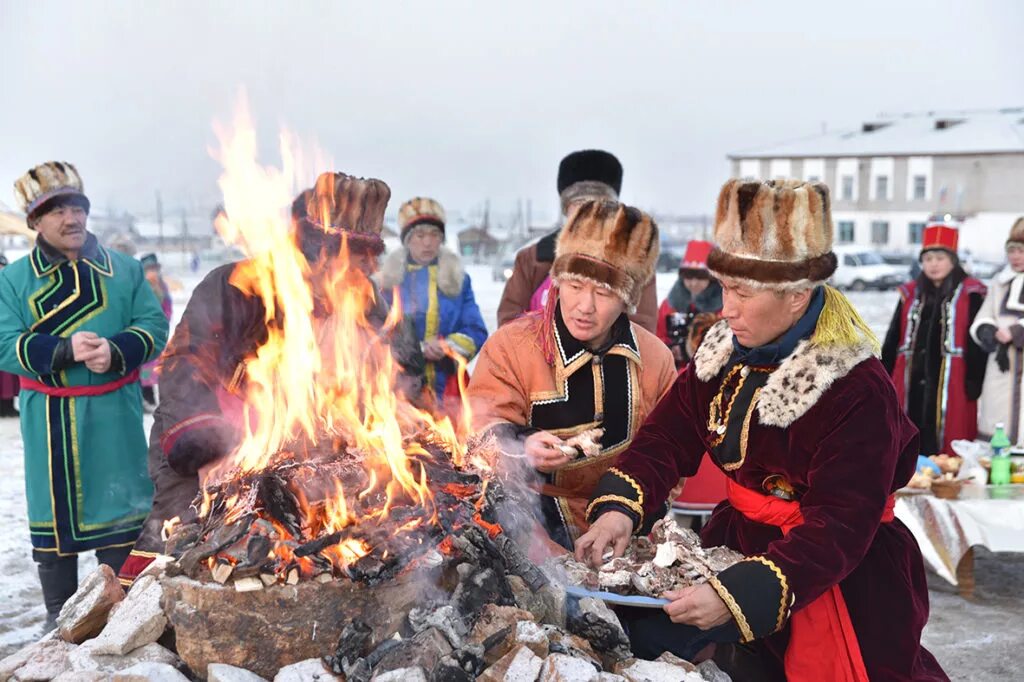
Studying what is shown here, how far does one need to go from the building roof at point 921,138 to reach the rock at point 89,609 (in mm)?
47955

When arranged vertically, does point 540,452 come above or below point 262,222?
below

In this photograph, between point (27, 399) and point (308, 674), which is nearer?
point (308, 674)

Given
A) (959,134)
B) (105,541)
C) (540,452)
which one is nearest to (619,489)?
(540,452)

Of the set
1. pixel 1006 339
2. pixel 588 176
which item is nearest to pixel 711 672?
pixel 588 176

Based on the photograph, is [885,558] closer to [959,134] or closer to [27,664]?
[27,664]

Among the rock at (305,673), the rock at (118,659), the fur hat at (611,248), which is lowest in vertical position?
the rock at (118,659)

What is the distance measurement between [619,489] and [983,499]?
364 cm

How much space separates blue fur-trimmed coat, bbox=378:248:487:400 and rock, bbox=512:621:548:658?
407cm

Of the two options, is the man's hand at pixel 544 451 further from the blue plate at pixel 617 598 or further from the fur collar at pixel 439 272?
the fur collar at pixel 439 272

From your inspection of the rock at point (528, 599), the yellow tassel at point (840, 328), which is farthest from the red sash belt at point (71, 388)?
the yellow tassel at point (840, 328)

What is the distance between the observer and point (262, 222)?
134 inches

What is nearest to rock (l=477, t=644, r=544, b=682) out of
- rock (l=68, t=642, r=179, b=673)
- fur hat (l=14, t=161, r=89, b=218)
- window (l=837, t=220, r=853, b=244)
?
rock (l=68, t=642, r=179, b=673)

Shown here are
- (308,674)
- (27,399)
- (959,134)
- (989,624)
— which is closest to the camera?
(308,674)

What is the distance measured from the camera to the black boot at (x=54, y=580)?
15.6ft
